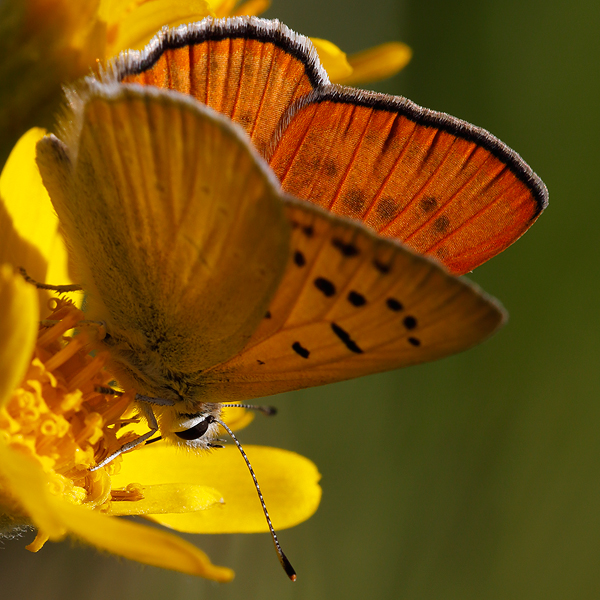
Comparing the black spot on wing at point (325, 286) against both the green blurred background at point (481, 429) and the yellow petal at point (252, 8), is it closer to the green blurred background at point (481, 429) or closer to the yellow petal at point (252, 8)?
the yellow petal at point (252, 8)

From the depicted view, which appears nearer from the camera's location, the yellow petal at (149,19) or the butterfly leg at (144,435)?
the butterfly leg at (144,435)

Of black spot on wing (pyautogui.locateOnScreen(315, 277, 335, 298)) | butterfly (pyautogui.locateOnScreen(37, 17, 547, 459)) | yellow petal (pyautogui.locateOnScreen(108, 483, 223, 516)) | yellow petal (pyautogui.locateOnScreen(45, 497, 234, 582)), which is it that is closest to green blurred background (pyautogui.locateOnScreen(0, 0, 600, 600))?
yellow petal (pyautogui.locateOnScreen(108, 483, 223, 516))

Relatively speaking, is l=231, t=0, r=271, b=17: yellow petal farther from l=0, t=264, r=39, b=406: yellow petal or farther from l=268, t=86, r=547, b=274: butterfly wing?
l=0, t=264, r=39, b=406: yellow petal

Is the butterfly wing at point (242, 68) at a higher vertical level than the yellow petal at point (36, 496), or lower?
higher

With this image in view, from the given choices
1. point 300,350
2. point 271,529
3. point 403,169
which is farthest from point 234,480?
point 403,169

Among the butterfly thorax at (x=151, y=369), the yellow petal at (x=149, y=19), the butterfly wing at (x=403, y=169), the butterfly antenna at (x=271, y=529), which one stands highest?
the yellow petal at (x=149, y=19)

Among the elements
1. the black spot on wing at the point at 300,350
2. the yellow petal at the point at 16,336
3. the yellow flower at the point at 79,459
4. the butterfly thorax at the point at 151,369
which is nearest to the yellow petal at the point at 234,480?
the yellow flower at the point at 79,459

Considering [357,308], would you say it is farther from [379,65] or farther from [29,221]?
[379,65]
